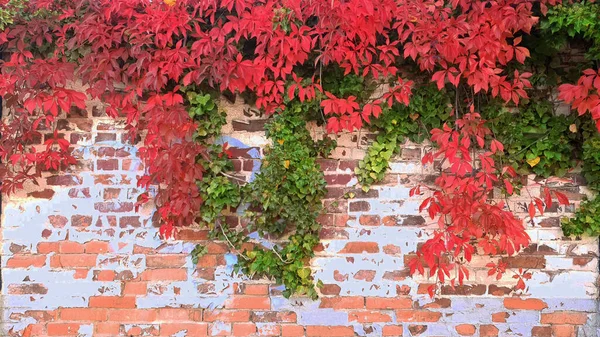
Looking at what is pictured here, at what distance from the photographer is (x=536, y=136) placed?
2.71 m

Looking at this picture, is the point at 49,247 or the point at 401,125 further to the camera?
the point at 49,247

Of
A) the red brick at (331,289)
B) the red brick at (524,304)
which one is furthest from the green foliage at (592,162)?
the red brick at (331,289)

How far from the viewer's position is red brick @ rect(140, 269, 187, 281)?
289 centimetres

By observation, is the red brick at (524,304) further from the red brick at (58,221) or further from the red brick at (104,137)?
the red brick at (58,221)

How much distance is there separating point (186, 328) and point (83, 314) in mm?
625

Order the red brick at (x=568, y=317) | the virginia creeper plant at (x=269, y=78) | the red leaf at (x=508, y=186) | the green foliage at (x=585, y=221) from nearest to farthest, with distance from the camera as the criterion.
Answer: the virginia creeper plant at (x=269, y=78) < the red leaf at (x=508, y=186) < the green foliage at (x=585, y=221) < the red brick at (x=568, y=317)

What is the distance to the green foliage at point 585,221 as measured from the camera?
2676mm

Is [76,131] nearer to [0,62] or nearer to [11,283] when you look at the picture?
[0,62]

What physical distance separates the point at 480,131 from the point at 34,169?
2570 millimetres

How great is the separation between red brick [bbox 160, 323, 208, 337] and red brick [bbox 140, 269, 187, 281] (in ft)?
0.90

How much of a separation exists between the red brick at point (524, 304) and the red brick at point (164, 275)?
1.91 metres

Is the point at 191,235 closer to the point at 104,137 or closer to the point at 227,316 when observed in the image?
the point at 227,316

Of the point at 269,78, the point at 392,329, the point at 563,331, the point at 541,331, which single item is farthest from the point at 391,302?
the point at 269,78

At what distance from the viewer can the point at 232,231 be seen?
282 cm
